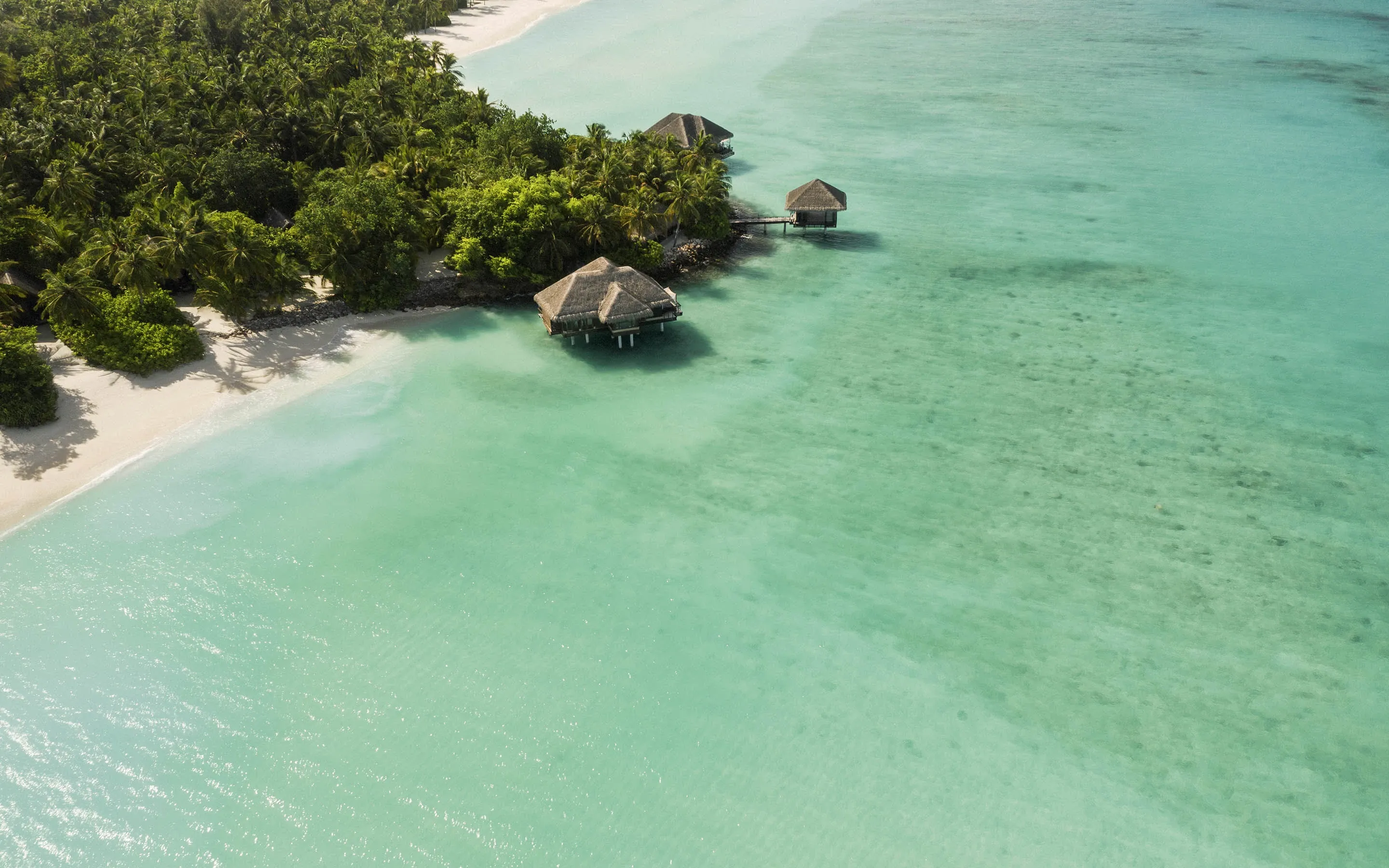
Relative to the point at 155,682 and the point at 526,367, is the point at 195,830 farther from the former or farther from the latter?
the point at 526,367

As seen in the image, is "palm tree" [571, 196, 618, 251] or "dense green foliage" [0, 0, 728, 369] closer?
"dense green foliage" [0, 0, 728, 369]

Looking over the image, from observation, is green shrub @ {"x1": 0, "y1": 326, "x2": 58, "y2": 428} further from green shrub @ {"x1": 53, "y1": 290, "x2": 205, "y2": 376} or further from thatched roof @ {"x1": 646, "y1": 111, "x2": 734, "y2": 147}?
thatched roof @ {"x1": 646, "y1": 111, "x2": 734, "y2": 147}

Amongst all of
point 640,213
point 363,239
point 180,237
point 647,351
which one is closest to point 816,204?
point 640,213

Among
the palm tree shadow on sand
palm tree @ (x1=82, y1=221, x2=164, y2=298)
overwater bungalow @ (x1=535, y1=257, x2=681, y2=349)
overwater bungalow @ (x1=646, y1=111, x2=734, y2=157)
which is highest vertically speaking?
overwater bungalow @ (x1=646, y1=111, x2=734, y2=157)

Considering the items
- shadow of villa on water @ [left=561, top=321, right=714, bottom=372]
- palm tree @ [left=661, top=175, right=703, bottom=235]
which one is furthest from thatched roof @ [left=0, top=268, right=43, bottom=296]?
palm tree @ [left=661, top=175, right=703, bottom=235]

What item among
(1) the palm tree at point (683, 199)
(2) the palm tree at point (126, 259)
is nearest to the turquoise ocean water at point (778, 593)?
(1) the palm tree at point (683, 199)

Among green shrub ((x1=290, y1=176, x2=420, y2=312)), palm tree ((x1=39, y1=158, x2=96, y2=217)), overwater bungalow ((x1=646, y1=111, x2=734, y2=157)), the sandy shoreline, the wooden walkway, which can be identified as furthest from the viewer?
overwater bungalow ((x1=646, y1=111, x2=734, y2=157))
